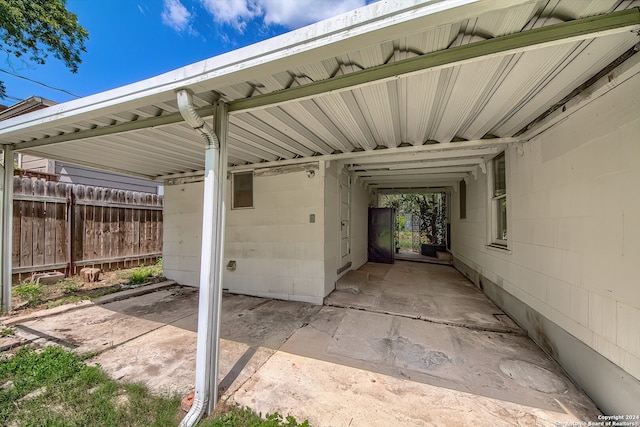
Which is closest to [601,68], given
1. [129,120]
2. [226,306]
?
[129,120]

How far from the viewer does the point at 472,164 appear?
15.6 feet

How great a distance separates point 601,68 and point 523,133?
127 cm

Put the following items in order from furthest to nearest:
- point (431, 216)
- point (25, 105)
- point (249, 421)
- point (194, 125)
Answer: point (431, 216), point (25, 105), point (194, 125), point (249, 421)

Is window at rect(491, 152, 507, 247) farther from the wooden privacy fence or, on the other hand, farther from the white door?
the wooden privacy fence

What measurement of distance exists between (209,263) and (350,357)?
173 centimetres

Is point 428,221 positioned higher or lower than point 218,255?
higher

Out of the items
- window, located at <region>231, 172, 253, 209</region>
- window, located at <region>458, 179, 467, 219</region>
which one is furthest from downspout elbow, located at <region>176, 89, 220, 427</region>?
window, located at <region>458, 179, 467, 219</region>

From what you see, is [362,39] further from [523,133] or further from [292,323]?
[292,323]

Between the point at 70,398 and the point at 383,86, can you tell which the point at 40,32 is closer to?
the point at 70,398

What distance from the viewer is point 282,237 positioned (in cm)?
436

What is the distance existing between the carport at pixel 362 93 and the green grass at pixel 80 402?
1.02 ft

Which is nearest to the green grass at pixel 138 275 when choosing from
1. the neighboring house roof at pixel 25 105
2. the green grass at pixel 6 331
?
the green grass at pixel 6 331

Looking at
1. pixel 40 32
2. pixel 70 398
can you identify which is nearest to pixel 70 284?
pixel 70 398

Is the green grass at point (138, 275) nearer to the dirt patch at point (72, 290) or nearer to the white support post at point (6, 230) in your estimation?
the dirt patch at point (72, 290)
